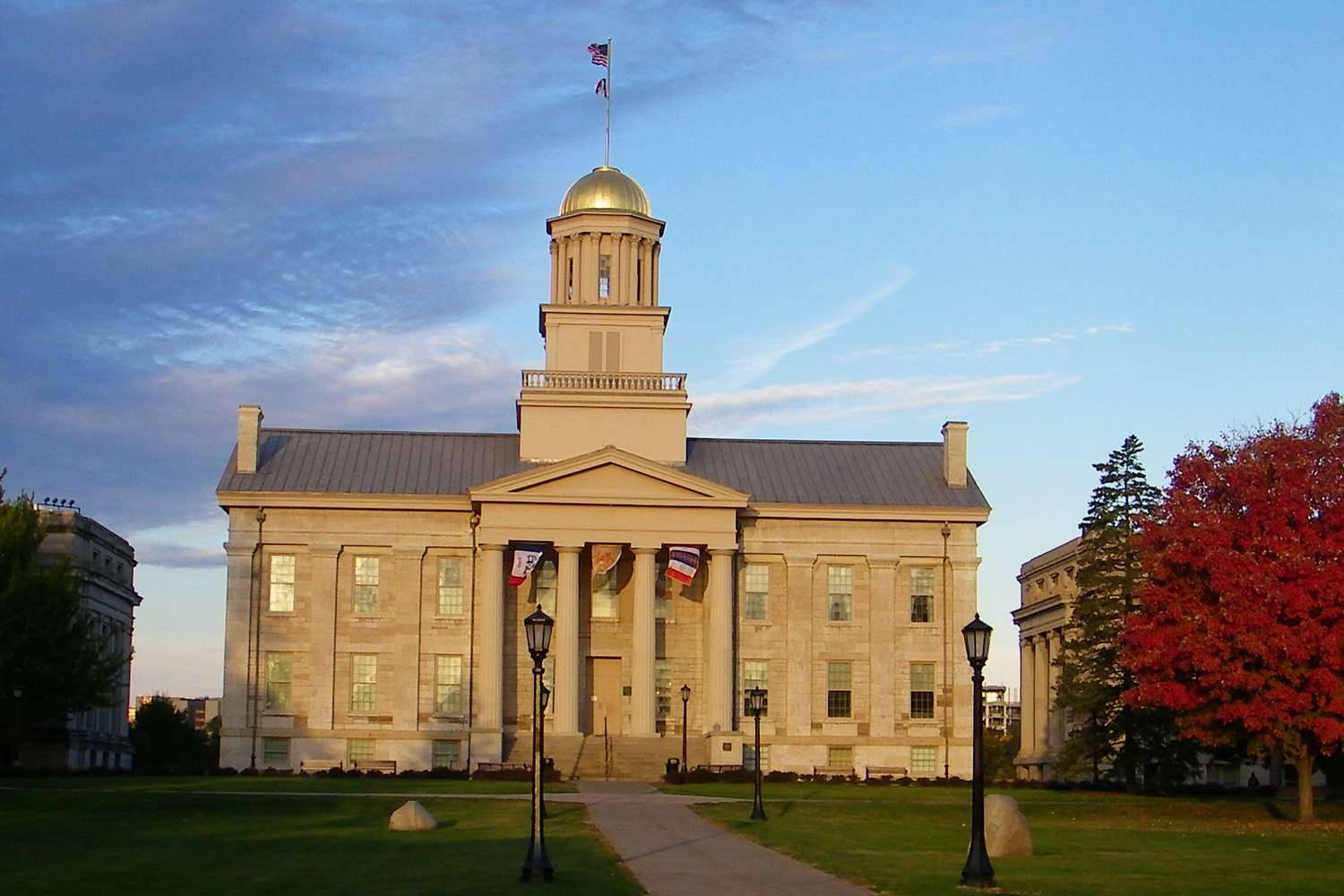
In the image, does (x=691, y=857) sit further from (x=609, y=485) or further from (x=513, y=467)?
(x=513, y=467)

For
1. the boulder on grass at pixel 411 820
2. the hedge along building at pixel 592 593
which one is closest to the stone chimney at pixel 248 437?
the hedge along building at pixel 592 593

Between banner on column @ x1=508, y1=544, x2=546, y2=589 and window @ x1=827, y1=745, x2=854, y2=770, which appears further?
window @ x1=827, y1=745, x2=854, y2=770

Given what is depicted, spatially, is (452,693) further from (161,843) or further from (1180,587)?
(161,843)

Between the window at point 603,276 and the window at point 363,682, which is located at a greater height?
the window at point 603,276

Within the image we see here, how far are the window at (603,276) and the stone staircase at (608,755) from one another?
19557 millimetres

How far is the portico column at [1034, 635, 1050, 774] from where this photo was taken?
10094cm

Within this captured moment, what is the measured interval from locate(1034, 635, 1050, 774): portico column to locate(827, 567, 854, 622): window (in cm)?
2453

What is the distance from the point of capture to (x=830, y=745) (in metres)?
78.6

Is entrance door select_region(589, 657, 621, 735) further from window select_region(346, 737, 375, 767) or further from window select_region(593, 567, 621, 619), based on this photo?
window select_region(346, 737, 375, 767)

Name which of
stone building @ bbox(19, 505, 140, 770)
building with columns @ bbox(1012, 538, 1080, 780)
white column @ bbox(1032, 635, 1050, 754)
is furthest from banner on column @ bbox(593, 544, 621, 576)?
white column @ bbox(1032, 635, 1050, 754)

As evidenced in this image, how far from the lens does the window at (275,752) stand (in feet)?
250

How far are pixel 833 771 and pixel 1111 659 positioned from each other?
13166 millimetres

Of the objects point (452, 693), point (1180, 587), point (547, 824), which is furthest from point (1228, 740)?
point (452, 693)

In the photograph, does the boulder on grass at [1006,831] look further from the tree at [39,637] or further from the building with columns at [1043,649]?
the building with columns at [1043,649]
